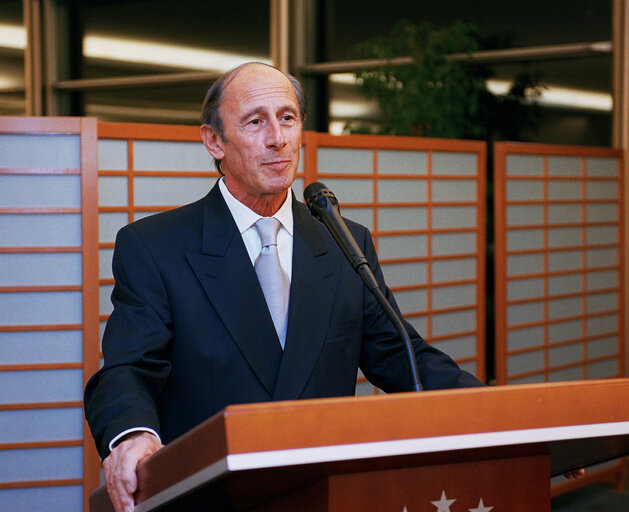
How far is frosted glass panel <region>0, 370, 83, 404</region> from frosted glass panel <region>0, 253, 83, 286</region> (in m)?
0.30

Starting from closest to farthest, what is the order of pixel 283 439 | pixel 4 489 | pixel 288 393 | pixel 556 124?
pixel 283 439
pixel 288 393
pixel 4 489
pixel 556 124

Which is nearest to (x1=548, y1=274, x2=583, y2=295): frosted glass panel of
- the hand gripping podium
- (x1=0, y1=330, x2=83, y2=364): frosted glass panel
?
(x1=0, y1=330, x2=83, y2=364): frosted glass panel

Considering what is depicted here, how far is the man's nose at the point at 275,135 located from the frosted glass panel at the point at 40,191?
1662 mm

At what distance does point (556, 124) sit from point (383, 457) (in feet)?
14.3

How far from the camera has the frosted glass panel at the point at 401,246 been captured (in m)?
3.68

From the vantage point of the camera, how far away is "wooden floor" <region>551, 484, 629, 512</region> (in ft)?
12.4

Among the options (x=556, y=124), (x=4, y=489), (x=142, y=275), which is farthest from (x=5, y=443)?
(x=556, y=124)

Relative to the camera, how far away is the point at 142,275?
133cm

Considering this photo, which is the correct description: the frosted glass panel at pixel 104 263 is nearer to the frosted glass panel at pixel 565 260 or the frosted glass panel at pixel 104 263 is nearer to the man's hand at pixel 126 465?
the man's hand at pixel 126 465

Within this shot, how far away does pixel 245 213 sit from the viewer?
1.44m

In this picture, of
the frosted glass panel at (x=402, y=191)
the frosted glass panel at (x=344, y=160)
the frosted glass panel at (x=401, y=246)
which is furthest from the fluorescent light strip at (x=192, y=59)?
the frosted glass panel at (x=344, y=160)

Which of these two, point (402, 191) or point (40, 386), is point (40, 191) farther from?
point (402, 191)

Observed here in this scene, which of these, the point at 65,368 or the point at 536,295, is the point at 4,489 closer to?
the point at 65,368

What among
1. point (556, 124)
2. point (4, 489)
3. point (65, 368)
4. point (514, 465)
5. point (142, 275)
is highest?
point (556, 124)
